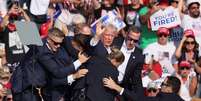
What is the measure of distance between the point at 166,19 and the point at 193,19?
533 millimetres

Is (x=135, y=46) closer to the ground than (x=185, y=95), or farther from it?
farther from it

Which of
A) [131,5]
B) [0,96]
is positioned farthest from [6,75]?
[131,5]

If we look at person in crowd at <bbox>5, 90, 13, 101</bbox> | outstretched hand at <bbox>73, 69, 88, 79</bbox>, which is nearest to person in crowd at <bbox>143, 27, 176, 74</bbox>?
outstretched hand at <bbox>73, 69, 88, 79</bbox>

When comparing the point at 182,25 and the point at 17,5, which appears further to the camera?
the point at 17,5

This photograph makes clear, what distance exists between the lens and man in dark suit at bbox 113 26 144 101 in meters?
11.3

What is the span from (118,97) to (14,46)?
345cm

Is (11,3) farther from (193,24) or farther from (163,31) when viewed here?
(193,24)

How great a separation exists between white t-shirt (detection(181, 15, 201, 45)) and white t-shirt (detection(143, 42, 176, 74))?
566 millimetres

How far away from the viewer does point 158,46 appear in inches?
515

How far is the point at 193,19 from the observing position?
13.7 meters

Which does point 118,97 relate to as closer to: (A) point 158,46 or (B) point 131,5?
(A) point 158,46

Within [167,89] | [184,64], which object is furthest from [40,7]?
[167,89]

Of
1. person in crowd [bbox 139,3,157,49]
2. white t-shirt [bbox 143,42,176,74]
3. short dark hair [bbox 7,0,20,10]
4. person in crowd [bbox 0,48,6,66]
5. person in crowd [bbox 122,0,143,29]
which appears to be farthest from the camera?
short dark hair [bbox 7,0,20,10]

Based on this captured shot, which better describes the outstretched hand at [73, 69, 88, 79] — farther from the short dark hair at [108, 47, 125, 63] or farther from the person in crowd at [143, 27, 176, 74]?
the person in crowd at [143, 27, 176, 74]
